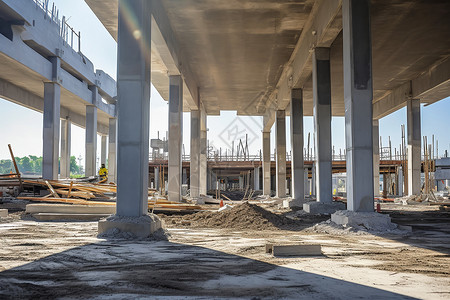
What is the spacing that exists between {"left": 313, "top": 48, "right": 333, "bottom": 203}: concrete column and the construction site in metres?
0.06

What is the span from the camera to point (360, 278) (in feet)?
18.1

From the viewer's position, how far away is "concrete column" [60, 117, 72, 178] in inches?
1410

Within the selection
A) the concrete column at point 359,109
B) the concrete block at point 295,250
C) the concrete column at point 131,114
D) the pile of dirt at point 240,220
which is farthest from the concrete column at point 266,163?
the concrete block at point 295,250

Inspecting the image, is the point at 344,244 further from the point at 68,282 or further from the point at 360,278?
the point at 68,282

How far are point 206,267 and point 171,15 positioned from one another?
42.6ft

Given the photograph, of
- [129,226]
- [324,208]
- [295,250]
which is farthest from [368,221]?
[129,226]

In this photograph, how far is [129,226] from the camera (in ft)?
32.0

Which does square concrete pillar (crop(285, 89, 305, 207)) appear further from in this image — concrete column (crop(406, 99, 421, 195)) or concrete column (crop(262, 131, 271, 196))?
concrete column (crop(262, 131, 271, 196))

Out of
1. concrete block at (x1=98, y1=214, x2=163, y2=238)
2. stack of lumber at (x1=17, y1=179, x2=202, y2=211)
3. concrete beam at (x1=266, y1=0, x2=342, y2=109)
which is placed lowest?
concrete block at (x1=98, y1=214, x2=163, y2=238)

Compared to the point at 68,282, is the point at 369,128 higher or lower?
higher

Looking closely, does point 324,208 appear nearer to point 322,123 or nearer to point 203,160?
point 322,123

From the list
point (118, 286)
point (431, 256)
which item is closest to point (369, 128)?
point (431, 256)

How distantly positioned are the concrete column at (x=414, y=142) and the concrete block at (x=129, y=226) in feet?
75.9

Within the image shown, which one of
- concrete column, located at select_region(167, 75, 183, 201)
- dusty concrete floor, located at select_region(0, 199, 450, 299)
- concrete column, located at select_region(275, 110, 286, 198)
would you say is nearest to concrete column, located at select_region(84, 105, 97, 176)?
concrete column, located at select_region(275, 110, 286, 198)
